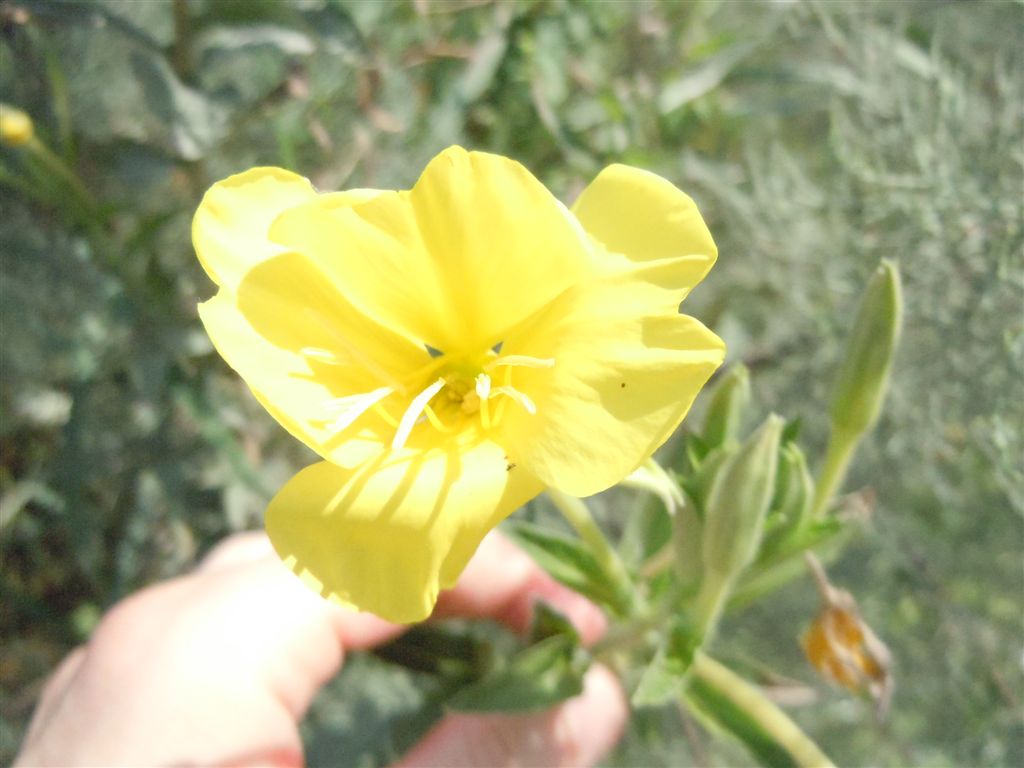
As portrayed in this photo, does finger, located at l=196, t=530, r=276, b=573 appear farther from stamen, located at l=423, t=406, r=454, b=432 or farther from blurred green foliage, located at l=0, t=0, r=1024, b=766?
stamen, located at l=423, t=406, r=454, b=432

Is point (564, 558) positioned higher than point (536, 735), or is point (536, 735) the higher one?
point (564, 558)

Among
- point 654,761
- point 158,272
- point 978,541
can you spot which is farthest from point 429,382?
point 978,541

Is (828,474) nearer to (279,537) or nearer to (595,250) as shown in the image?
(595,250)

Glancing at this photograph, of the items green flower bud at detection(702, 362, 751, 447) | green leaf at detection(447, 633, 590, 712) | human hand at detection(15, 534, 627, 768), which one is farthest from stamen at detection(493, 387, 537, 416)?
human hand at detection(15, 534, 627, 768)

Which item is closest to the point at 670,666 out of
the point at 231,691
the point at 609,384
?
the point at 609,384

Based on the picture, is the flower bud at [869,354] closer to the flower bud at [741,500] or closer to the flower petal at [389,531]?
the flower bud at [741,500]

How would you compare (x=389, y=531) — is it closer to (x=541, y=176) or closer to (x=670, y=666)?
(x=670, y=666)

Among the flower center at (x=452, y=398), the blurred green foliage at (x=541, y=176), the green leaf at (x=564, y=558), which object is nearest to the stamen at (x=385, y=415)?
the flower center at (x=452, y=398)
